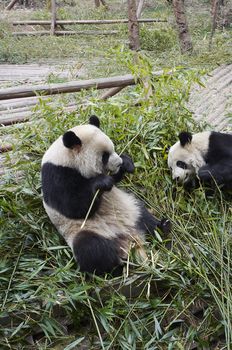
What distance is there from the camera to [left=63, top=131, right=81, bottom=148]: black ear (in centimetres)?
304

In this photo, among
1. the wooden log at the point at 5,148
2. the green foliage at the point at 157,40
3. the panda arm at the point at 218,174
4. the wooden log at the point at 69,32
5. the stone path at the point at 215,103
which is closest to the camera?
the panda arm at the point at 218,174

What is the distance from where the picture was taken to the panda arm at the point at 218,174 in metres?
3.67

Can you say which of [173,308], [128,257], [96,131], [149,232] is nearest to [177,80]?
[96,131]

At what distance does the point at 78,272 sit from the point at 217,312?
814mm

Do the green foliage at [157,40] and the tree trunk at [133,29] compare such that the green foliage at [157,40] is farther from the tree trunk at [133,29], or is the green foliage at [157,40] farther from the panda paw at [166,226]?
the panda paw at [166,226]

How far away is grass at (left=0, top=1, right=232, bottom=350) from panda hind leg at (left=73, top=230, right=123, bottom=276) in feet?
0.19

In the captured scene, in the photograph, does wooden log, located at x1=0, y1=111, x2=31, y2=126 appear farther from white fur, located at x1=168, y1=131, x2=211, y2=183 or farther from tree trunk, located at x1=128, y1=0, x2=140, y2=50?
tree trunk, located at x1=128, y1=0, x2=140, y2=50

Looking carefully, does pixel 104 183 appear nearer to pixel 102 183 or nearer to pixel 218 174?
pixel 102 183

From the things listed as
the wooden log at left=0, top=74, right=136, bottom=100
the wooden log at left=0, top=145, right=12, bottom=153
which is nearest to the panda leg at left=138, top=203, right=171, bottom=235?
the wooden log at left=0, top=145, right=12, bottom=153

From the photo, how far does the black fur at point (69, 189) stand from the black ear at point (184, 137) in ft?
2.70

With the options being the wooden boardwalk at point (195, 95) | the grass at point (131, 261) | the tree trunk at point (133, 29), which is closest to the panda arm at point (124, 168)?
the grass at point (131, 261)

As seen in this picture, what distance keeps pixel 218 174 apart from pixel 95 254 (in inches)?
48.9

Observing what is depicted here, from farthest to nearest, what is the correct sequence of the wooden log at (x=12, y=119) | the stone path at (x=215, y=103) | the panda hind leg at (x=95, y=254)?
1. the stone path at (x=215, y=103)
2. the wooden log at (x=12, y=119)
3. the panda hind leg at (x=95, y=254)

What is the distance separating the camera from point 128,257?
2.98 metres
